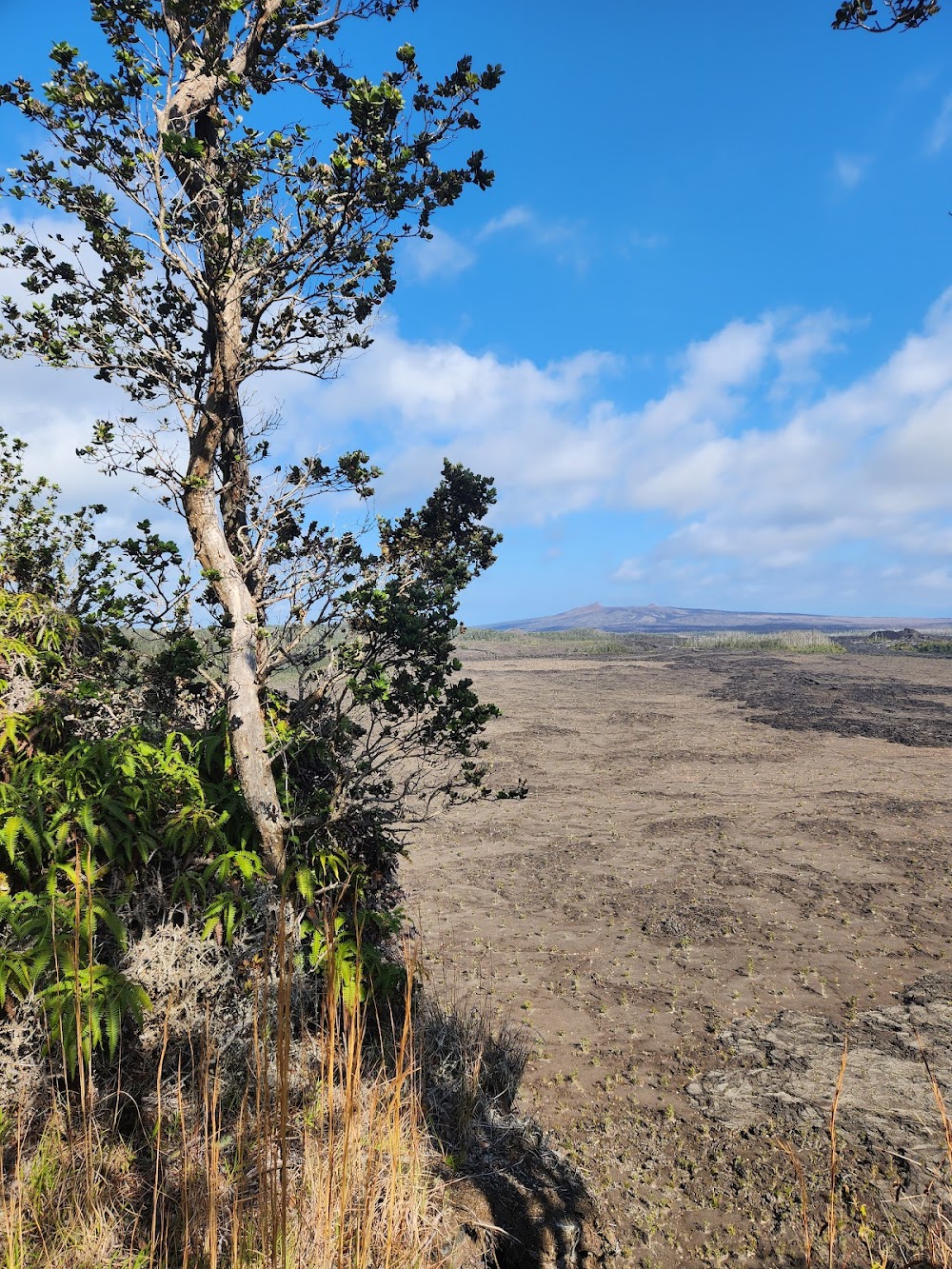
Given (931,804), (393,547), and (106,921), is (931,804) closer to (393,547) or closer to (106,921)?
(393,547)

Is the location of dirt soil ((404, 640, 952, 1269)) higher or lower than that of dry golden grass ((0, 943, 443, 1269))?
lower

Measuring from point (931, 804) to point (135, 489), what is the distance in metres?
13.3

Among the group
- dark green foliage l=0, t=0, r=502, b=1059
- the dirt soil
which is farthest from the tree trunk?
the dirt soil

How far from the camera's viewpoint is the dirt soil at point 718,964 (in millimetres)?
3975

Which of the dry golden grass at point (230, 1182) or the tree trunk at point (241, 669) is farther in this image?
the tree trunk at point (241, 669)

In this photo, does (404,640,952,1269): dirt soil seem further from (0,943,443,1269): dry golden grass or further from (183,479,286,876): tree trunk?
(183,479,286,876): tree trunk

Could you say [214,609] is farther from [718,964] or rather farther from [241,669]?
[718,964]

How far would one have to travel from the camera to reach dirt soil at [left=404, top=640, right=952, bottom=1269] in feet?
13.0

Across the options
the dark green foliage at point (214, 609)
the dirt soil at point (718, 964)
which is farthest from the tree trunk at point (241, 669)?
the dirt soil at point (718, 964)

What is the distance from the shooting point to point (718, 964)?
6.79 meters

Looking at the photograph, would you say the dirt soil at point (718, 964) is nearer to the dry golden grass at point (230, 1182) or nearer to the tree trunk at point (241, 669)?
the dry golden grass at point (230, 1182)

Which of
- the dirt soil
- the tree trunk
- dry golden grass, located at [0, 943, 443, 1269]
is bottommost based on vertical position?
the dirt soil

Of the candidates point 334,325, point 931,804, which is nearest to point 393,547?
point 334,325

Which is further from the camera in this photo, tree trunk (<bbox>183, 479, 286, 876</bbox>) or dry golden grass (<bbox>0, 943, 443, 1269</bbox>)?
tree trunk (<bbox>183, 479, 286, 876</bbox>)
